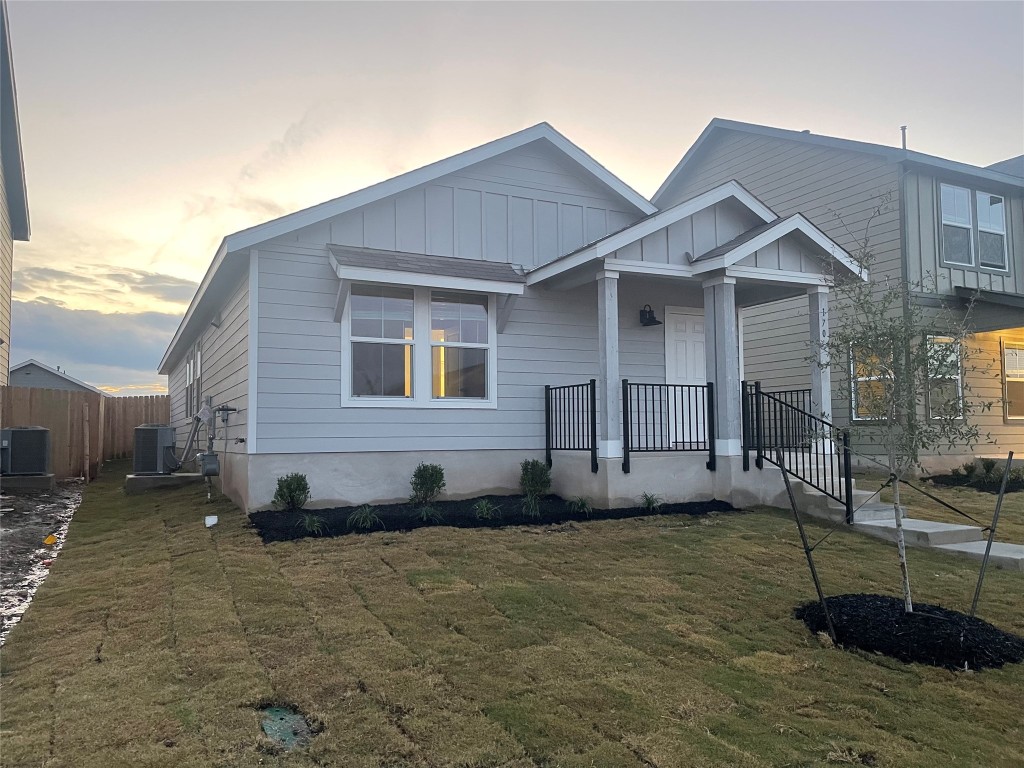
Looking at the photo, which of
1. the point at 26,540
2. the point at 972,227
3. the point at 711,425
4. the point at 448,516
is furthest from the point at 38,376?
the point at 972,227

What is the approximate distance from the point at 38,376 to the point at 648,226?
1440 inches

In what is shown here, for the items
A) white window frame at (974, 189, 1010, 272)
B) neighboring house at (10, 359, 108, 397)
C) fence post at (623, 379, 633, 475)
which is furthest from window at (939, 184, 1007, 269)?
neighboring house at (10, 359, 108, 397)

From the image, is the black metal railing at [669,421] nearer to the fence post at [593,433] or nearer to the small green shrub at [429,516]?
the fence post at [593,433]

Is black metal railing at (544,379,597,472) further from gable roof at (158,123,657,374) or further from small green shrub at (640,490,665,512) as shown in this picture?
gable roof at (158,123,657,374)

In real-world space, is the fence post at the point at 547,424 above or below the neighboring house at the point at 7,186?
below

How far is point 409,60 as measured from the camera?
36.6ft

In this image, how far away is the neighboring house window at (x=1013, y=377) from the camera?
13.8 meters

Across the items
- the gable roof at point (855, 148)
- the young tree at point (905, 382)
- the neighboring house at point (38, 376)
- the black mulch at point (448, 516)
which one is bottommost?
the black mulch at point (448, 516)

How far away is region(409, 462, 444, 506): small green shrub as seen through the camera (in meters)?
8.70

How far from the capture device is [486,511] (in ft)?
26.2

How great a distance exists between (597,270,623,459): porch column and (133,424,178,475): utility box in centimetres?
805

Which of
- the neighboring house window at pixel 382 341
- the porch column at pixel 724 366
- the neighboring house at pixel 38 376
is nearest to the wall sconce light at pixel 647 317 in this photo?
the porch column at pixel 724 366

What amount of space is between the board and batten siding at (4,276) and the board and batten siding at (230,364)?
527 centimetres

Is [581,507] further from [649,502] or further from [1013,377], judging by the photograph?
[1013,377]
